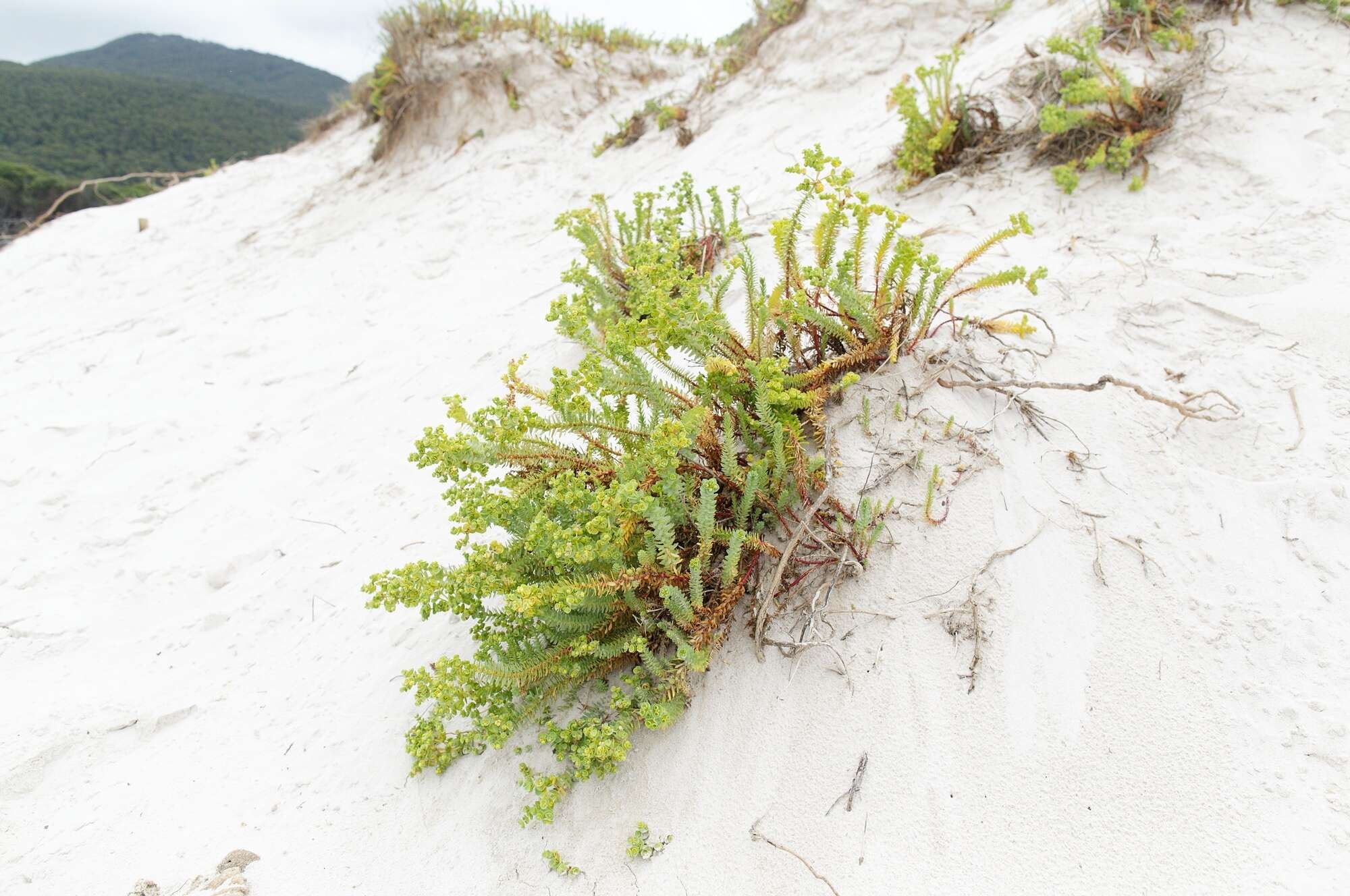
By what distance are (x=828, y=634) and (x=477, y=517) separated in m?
0.96

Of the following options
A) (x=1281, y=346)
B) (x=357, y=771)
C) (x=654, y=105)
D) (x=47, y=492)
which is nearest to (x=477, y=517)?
(x=357, y=771)

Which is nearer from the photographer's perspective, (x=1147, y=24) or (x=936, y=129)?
(x=936, y=129)

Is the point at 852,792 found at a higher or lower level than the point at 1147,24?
lower

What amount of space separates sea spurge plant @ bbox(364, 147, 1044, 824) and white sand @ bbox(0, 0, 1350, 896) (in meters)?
0.14

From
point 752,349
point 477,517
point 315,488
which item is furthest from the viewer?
point 315,488

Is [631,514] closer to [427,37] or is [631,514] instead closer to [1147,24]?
[1147,24]

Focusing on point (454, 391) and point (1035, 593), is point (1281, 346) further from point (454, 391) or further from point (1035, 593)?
point (454, 391)

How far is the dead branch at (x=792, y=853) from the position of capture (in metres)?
1.48

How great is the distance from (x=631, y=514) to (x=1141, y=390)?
1658 millimetres

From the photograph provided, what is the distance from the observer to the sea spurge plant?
5.74ft

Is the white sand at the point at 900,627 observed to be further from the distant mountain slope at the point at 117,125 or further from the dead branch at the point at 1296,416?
the distant mountain slope at the point at 117,125

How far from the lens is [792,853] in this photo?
155cm

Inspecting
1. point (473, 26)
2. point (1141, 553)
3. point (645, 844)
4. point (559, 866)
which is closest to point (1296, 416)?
point (1141, 553)

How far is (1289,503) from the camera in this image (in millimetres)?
1885
